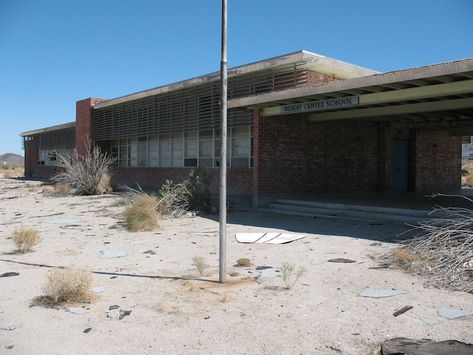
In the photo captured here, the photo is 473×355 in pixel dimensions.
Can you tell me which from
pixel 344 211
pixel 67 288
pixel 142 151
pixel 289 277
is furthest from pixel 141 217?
pixel 142 151

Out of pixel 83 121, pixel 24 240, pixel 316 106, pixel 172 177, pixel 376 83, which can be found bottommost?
pixel 24 240

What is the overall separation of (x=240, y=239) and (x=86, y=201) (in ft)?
36.4

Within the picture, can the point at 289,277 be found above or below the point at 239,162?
below

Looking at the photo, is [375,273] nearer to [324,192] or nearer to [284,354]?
[284,354]

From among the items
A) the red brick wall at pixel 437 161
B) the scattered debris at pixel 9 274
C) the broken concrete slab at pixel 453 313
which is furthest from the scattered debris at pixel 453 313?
the red brick wall at pixel 437 161

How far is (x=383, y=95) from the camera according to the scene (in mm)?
11125

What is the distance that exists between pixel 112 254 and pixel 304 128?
8.78 metres

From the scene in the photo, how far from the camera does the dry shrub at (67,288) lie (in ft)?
18.9

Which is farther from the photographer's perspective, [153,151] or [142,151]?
[142,151]

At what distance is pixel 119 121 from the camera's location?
83.7ft

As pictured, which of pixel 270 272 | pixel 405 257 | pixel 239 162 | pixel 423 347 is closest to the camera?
pixel 423 347

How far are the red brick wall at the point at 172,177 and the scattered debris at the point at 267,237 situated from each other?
5.40m

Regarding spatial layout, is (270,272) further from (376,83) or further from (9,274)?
(376,83)

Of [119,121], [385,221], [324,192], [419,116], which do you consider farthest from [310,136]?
[119,121]
